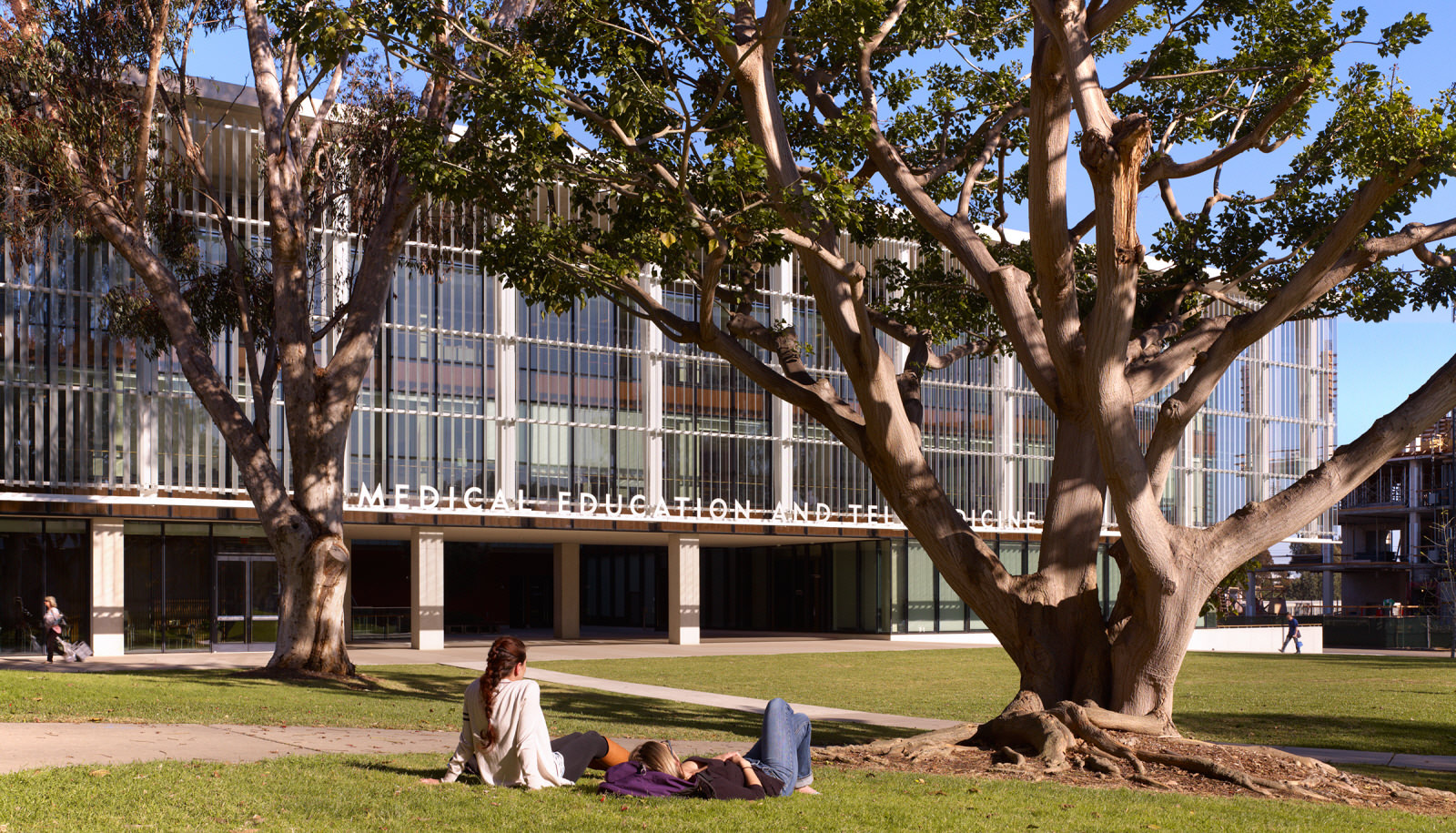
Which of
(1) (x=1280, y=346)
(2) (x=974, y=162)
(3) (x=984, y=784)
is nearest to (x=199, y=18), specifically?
(2) (x=974, y=162)

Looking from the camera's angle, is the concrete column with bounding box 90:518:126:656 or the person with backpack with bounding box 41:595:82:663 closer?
the person with backpack with bounding box 41:595:82:663

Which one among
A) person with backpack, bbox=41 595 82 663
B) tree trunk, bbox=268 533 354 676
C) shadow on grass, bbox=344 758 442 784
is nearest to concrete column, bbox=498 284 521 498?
person with backpack, bbox=41 595 82 663

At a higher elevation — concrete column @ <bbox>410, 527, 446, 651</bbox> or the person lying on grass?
the person lying on grass

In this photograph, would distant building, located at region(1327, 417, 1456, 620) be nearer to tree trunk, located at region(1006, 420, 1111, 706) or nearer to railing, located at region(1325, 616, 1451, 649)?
railing, located at region(1325, 616, 1451, 649)

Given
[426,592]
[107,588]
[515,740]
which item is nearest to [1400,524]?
[426,592]

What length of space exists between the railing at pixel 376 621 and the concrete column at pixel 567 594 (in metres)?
6.71

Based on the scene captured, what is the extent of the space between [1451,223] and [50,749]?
13.2 meters

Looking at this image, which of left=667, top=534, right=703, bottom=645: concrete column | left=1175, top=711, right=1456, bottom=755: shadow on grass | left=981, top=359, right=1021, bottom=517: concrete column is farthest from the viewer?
left=981, top=359, right=1021, bottom=517: concrete column

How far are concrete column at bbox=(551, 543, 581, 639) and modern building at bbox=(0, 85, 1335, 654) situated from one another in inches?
3.3

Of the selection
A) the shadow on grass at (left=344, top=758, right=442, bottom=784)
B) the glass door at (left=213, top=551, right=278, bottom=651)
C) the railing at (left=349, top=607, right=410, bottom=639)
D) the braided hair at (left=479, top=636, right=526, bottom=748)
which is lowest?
the railing at (left=349, top=607, right=410, bottom=639)

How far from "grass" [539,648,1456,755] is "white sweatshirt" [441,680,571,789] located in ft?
31.1

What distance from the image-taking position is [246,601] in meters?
33.3

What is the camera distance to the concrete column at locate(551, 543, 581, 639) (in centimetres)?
4262

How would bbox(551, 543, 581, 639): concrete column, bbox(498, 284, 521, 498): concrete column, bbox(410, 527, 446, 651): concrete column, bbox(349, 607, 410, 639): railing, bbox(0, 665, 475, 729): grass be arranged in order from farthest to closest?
1. bbox(551, 543, 581, 639): concrete column
2. bbox(349, 607, 410, 639): railing
3. bbox(498, 284, 521, 498): concrete column
4. bbox(410, 527, 446, 651): concrete column
5. bbox(0, 665, 475, 729): grass
